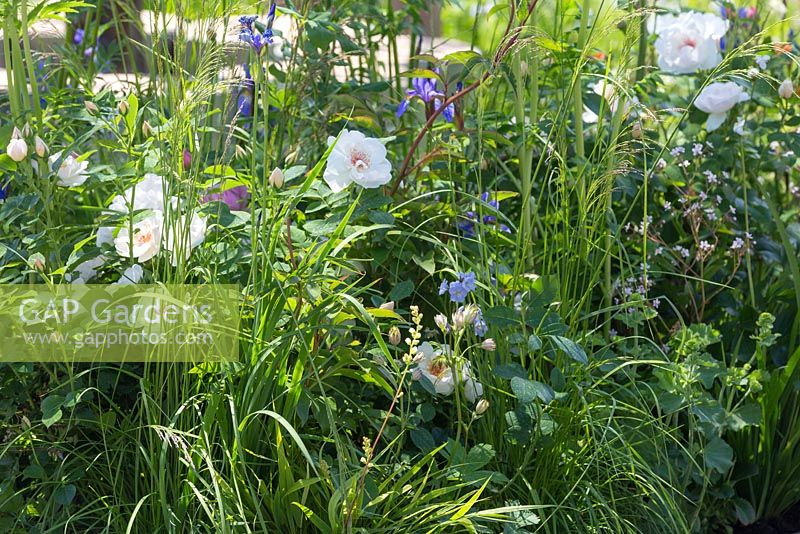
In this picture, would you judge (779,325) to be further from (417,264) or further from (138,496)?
(138,496)

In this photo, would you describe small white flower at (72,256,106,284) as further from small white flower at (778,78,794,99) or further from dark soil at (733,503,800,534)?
small white flower at (778,78,794,99)

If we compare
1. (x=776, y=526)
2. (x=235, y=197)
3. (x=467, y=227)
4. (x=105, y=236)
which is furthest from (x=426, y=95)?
(x=776, y=526)

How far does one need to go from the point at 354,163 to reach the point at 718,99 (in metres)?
1.03

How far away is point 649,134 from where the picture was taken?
2082mm

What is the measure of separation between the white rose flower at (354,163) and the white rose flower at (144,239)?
11.6 inches

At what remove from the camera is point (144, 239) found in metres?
1.52

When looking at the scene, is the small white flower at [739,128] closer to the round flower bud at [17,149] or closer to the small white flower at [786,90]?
the small white flower at [786,90]

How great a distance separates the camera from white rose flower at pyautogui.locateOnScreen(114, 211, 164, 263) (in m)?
1.50

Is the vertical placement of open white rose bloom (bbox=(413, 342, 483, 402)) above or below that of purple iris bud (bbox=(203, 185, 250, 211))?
below

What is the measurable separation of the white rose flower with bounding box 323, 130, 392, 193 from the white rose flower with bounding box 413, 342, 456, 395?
0.31m

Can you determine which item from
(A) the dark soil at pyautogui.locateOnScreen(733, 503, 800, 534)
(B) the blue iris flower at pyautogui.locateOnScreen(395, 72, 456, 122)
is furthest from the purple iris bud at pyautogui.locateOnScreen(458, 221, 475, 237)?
(A) the dark soil at pyautogui.locateOnScreen(733, 503, 800, 534)

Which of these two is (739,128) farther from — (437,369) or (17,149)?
(17,149)

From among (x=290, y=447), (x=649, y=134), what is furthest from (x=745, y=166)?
(x=290, y=447)

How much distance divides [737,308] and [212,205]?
46.4 inches
